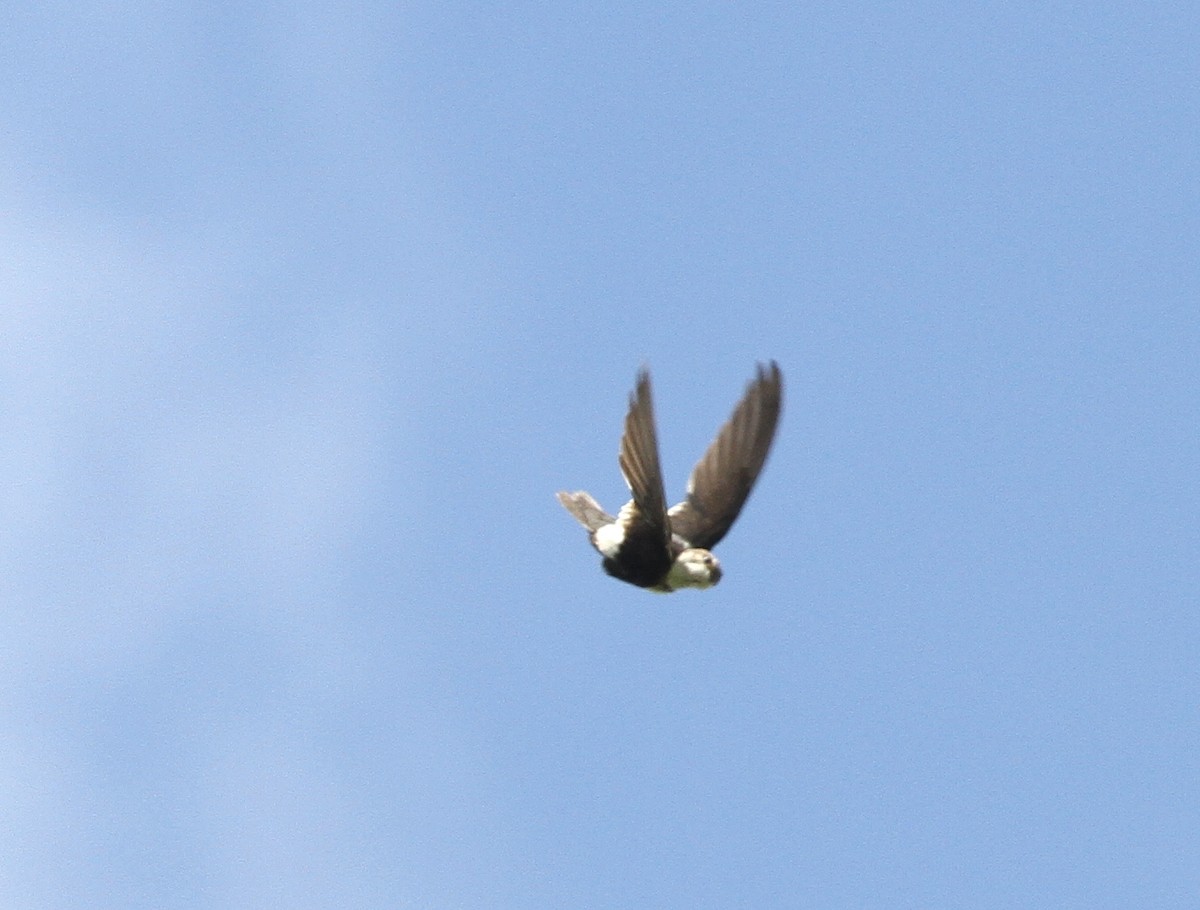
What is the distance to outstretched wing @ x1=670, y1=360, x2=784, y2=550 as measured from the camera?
12.4m

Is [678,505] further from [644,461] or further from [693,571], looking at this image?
[644,461]

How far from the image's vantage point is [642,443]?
10547 millimetres

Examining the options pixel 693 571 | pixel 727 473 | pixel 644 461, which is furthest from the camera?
pixel 727 473

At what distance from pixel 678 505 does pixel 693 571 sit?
107cm

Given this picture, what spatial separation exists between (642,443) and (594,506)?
2.23m

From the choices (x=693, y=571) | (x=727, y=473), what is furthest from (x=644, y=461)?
(x=727, y=473)

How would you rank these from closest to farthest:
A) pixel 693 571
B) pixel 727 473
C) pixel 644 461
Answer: pixel 644 461
pixel 693 571
pixel 727 473

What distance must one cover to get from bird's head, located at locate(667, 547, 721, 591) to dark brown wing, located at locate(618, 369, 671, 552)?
0.58 meters

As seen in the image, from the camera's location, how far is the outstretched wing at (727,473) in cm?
1241

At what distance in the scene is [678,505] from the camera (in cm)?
1281

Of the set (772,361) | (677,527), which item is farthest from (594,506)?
(772,361)

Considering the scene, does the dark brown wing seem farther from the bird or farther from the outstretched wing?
the outstretched wing

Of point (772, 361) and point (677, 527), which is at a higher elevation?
point (772, 361)

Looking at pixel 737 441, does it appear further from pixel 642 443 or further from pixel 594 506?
pixel 642 443
